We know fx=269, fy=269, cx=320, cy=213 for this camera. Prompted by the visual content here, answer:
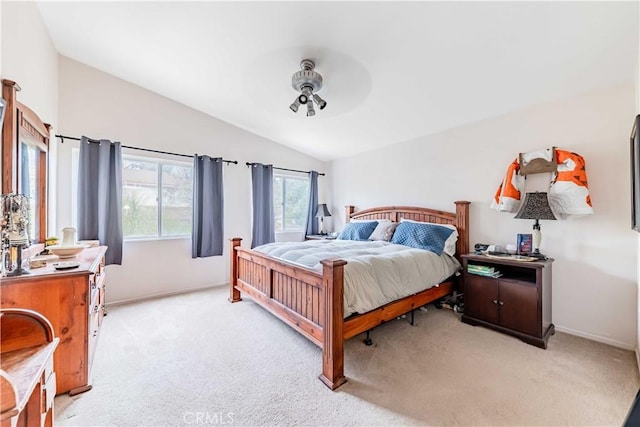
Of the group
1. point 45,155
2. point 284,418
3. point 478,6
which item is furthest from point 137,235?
point 478,6

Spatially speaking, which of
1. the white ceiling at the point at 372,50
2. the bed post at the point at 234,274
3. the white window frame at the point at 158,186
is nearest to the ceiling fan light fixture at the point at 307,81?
the white ceiling at the point at 372,50

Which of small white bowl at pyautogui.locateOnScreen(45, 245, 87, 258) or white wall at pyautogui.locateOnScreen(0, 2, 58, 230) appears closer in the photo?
white wall at pyautogui.locateOnScreen(0, 2, 58, 230)

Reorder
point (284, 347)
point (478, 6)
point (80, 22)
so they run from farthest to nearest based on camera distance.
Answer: point (80, 22), point (284, 347), point (478, 6)

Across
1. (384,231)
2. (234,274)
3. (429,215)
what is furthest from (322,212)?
(234,274)

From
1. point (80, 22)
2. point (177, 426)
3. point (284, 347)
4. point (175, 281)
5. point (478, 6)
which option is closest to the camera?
point (177, 426)

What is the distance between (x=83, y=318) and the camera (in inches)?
69.3

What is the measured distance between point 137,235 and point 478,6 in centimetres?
435

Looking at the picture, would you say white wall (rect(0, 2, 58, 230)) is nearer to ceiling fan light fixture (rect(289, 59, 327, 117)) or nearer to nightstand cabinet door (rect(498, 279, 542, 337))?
ceiling fan light fixture (rect(289, 59, 327, 117))

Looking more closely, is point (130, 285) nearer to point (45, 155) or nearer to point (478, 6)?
point (45, 155)

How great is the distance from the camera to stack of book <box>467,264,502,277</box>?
2.71 m

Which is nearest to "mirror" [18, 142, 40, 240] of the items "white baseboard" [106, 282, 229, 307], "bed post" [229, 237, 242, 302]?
"white baseboard" [106, 282, 229, 307]

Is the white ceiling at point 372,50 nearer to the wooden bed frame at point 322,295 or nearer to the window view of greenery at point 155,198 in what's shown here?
the window view of greenery at point 155,198

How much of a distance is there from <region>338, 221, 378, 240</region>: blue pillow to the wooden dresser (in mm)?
3063

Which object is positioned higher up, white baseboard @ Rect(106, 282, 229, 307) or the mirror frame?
the mirror frame
